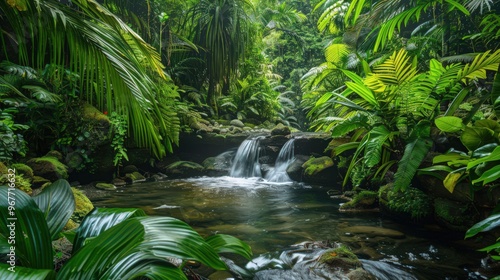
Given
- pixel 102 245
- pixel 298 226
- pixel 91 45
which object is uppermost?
pixel 91 45

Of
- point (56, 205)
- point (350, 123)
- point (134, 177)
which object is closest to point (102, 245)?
point (56, 205)

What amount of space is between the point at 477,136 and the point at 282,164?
6324 mm

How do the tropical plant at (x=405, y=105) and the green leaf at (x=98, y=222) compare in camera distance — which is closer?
the green leaf at (x=98, y=222)

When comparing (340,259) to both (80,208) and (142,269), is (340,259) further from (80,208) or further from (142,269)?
(80,208)

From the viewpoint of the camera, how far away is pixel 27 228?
1.16 m

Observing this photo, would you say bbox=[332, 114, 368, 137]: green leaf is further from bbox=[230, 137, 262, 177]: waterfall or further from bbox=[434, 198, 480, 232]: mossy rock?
bbox=[230, 137, 262, 177]: waterfall

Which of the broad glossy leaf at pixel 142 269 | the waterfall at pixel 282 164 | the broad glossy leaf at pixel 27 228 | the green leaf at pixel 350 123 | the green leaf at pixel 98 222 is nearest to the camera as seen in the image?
the broad glossy leaf at pixel 142 269

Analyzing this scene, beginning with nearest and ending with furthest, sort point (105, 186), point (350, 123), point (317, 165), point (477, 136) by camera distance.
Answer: point (477, 136)
point (350, 123)
point (105, 186)
point (317, 165)

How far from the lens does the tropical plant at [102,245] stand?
3.36ft

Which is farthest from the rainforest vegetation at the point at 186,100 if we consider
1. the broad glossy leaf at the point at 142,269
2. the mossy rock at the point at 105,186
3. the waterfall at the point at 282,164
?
the waterfall at the point at 282,164

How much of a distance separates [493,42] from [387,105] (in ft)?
12.0

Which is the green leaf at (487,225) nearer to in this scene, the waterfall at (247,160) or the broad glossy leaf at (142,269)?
the broad glossy leaf at (142,269)

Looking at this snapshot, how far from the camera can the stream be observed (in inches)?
116

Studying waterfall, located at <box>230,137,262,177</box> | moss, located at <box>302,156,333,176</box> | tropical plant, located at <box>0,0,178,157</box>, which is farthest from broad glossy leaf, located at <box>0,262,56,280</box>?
waterfall, located at <box>230,137,262,177</box>
